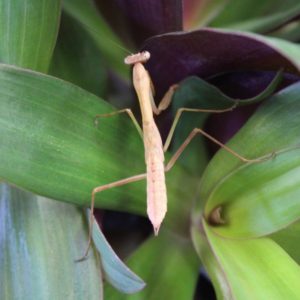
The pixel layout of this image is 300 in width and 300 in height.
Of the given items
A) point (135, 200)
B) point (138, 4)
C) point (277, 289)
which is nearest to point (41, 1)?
point (138, 4)

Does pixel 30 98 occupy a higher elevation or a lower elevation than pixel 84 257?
higher

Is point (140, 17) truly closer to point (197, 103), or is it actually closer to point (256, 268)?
point (197, 103)

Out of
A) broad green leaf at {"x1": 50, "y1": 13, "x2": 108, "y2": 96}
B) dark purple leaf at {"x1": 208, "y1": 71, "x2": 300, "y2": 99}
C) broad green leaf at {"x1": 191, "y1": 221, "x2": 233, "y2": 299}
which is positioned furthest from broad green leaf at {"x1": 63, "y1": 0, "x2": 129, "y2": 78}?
broad green leaf at {"x1": 191, "y1": 221, "x2": 233, "y2": 299}

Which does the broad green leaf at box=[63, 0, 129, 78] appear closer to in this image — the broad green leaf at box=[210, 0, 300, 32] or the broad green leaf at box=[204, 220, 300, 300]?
the broad green leaf at box=[210, 0, 300, 32]

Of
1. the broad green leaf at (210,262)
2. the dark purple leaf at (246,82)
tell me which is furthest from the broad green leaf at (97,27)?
the broad green leaf at (210,262)

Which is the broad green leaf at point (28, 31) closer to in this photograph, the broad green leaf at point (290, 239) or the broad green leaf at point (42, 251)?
the broad green leaf at point (42, 251)

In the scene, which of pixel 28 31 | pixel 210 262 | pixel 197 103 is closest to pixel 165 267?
pixel 210 262

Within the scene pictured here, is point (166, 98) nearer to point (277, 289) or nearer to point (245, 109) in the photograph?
point (245, 109)
